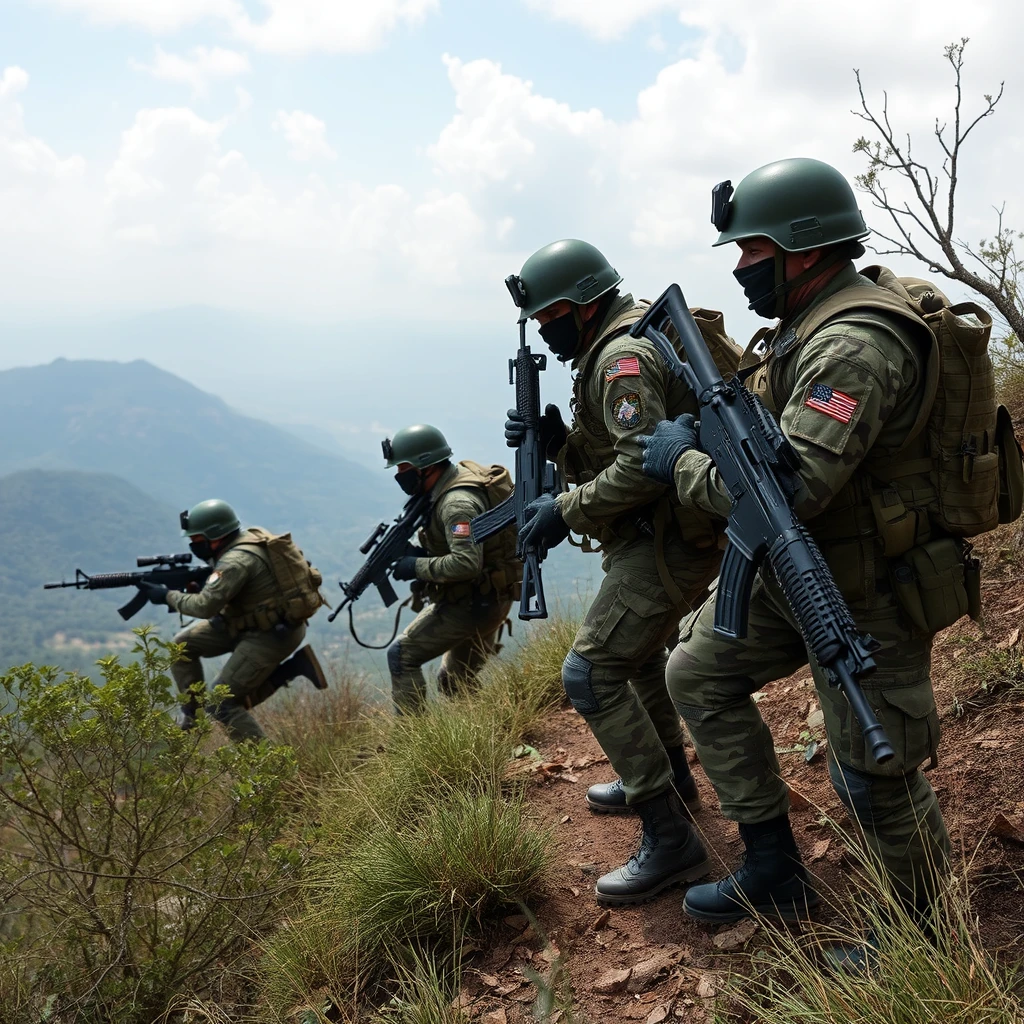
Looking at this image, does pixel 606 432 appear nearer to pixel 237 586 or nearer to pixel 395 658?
pixel 395 658

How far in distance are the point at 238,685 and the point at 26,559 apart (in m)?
209

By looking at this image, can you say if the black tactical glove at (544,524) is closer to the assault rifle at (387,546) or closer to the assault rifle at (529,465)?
Result: the assault rifle at (529,465)

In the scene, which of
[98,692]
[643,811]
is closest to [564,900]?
[643,811]

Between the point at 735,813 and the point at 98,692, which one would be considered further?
the point at 98,692

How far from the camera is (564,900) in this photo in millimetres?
3732

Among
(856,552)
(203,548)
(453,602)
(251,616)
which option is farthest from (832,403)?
(203,548)

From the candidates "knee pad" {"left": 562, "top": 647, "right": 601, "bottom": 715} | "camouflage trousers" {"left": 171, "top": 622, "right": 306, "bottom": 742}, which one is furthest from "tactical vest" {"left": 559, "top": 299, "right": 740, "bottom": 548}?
"camouflage trousers" {"left": 171, "top": 622, "right": 306, "bottom": 742}

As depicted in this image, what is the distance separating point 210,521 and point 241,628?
1.02 m

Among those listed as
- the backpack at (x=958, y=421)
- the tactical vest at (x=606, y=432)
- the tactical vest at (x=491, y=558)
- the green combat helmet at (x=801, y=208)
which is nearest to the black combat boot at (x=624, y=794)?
the tactical vest at (x=606, y=432)

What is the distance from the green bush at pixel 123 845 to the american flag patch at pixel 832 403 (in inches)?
107

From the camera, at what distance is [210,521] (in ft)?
26.8

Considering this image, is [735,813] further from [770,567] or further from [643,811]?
[770,567]

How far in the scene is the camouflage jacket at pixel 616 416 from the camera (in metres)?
3.39

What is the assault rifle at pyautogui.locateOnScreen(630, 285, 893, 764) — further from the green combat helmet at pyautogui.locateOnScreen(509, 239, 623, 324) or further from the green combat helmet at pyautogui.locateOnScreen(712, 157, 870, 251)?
the green combat helmet at pyautogui.locateOnScreen(509, 239, 623, 324)
